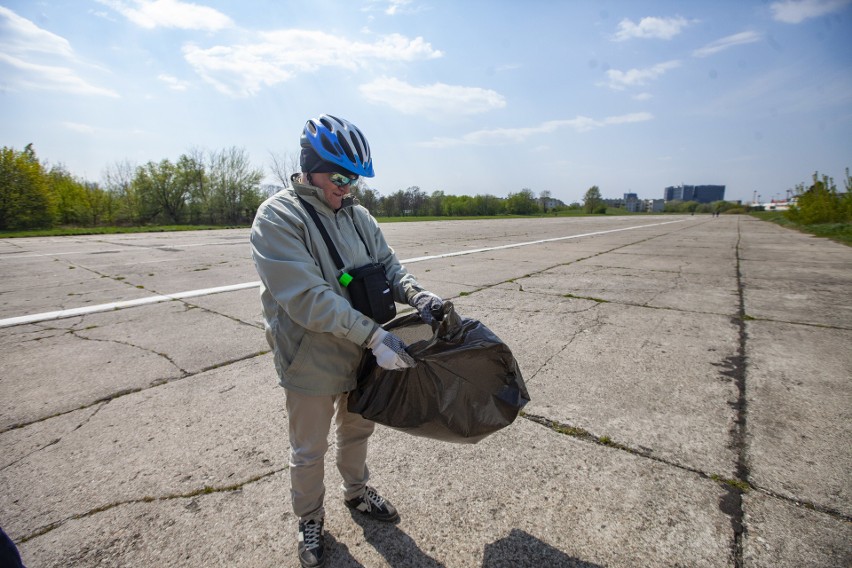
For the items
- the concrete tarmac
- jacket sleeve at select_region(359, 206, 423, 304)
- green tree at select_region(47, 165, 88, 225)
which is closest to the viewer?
the concrete tarmac

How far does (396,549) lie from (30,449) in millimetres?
2392

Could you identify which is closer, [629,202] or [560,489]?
[560,489]

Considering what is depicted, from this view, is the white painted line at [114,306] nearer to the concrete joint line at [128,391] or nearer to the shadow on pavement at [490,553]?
the concrete joint line at [128,391]

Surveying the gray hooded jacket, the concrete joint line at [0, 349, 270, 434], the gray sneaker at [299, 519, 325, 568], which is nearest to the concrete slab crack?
the gray sneaker at [299, 519, 325, 568]

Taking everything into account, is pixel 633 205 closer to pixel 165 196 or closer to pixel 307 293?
pixel 165 196

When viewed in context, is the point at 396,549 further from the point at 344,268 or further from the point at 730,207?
the point at 730,207

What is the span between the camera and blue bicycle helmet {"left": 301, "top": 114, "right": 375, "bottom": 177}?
173 centimetres

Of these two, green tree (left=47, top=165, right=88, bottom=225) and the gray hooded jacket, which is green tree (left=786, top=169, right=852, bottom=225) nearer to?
the gray hooded jacket

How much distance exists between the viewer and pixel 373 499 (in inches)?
79.3

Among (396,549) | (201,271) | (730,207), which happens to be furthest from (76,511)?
(730,207)

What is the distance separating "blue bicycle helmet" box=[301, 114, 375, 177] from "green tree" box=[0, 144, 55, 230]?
116 ft

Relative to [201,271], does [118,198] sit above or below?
above

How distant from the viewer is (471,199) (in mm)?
105438

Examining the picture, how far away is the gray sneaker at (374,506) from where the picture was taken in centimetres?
197
